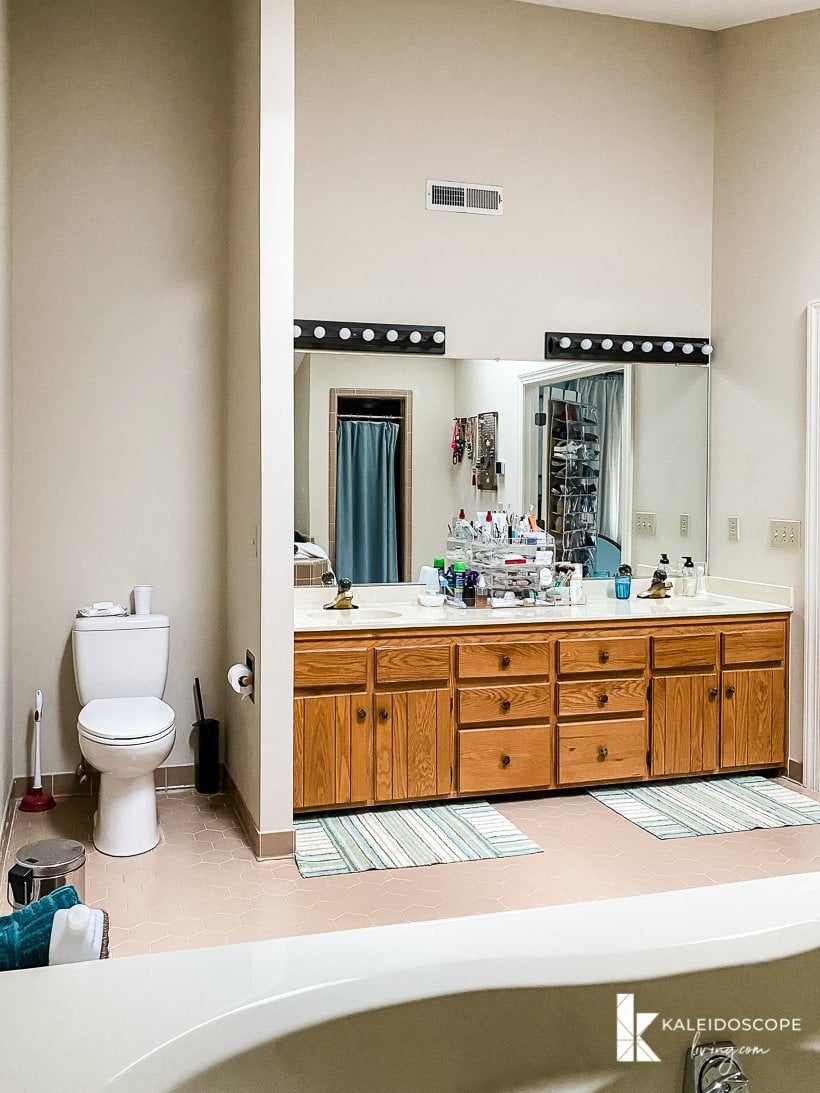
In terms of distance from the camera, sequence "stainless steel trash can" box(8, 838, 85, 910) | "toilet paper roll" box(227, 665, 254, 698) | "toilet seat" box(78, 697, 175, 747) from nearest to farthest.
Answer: "stainless steel trash can" box(8, 838, 85, 910)
"toilet seat" box(78, 697, 175, 747)
"toilet paper roll" box(227, 665, 254, 698)

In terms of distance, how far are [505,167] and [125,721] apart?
2.91 m

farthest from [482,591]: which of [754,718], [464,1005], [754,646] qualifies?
[464,1005]

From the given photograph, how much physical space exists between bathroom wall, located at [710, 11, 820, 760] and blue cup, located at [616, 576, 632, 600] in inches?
19.1

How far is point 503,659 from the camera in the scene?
12.8 ft

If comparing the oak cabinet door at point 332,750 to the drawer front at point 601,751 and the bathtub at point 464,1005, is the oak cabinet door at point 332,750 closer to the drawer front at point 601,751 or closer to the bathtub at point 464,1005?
the drawer front at point 601,751

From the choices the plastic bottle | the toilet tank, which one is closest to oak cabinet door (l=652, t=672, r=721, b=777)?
the plastic bottle

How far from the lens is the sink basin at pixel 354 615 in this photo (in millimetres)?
3879

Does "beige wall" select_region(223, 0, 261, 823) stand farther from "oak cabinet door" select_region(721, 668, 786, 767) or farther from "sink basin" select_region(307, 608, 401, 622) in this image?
"oak cabinet door" select_region(721, 668, 786, 767)

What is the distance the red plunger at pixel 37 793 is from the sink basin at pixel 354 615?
112 centimetres

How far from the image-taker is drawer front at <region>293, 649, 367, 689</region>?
3654 millimetres

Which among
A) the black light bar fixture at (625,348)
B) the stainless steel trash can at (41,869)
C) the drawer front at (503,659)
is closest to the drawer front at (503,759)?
the drawer front at (503,659)

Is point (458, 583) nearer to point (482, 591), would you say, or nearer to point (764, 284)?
point (482, 591)

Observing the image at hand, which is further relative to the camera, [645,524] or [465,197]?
[645,524]

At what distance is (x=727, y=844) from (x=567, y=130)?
3170 millimetres
